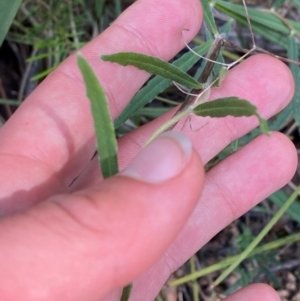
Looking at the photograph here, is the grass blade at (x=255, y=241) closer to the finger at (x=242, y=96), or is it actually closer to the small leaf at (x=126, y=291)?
the finger at (x=242, y=96)

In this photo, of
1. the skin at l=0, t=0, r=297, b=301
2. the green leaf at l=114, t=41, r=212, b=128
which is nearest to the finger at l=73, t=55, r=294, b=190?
the skin at l=0, t=0, r=297, b=301

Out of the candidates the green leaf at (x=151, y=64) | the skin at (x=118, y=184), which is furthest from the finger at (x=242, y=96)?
the green leaf at (x=151, y=64)

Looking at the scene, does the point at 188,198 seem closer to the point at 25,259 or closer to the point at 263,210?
the point at 25,259

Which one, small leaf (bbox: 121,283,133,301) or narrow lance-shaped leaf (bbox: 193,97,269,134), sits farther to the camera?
small leaf (bbox: 121,283,133,301)

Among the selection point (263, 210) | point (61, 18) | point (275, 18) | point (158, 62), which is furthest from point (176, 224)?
point (61, 18)

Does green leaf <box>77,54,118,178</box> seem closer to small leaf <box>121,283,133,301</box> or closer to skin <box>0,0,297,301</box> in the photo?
skin <box>0,0,297,301</box>
